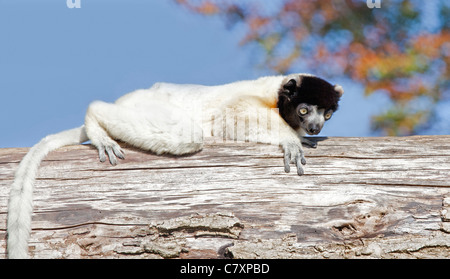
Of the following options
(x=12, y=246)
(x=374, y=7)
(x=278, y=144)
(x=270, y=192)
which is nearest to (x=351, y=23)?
(x=374, y=7)

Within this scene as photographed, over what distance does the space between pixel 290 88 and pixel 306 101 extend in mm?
337

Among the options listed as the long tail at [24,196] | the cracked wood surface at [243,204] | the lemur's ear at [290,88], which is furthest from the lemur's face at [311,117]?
the long tail at [24,196]

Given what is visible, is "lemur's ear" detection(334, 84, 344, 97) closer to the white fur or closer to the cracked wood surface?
the white fur

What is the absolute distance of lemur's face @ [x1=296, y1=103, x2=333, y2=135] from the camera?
650 centimetres

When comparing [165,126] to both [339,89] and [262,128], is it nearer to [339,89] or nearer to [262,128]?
[262,128]

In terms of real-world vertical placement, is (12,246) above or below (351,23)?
below

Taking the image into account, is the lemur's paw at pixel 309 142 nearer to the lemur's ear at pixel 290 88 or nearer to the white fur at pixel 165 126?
the white fur at pixel 165 126

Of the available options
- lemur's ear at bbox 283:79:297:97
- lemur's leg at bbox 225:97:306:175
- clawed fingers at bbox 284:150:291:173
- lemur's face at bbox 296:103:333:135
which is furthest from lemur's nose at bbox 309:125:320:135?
clawed fingers at bbox 284:150:291:173

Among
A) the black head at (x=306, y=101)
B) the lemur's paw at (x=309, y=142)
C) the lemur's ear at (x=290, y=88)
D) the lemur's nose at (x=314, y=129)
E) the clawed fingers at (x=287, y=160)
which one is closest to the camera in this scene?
the clawed fingers at (x=287, y=160)

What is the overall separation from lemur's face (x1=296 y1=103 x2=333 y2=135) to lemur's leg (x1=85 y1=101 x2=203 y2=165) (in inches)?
67.4

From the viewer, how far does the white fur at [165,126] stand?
530 cm

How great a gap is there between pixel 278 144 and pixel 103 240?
2.61 meters

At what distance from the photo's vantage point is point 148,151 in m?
5.90
